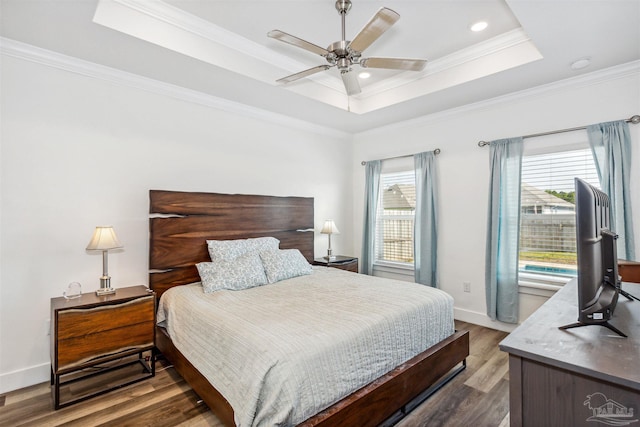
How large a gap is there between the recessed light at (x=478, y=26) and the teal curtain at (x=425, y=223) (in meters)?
1.60

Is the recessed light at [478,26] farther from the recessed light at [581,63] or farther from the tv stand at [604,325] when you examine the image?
the tv stand at [604,325]

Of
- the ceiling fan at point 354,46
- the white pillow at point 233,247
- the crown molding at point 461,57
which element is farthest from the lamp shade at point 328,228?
the ceiling fan at point 354,46

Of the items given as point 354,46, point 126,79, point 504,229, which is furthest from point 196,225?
point 504,229

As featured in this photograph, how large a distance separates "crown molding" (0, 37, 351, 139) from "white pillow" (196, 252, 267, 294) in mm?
1766

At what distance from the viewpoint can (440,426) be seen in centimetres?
196

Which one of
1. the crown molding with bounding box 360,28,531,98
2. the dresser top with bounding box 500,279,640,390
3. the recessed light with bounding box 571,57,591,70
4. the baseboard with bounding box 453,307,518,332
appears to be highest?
the crown molding with bounding box 360,28,531,98

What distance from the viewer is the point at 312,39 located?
110 inches

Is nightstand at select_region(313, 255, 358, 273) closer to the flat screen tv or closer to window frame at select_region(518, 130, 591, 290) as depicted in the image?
window frame at select_region(518, 130, 591, 290)

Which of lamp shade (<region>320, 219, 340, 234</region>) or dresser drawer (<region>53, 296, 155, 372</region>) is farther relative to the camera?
lamp shade (<region>320, 219, 340, 234</region>)

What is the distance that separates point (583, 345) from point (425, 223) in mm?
3019

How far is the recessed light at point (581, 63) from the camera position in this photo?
8.79 ft

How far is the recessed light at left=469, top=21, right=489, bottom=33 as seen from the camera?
2568 millimetres

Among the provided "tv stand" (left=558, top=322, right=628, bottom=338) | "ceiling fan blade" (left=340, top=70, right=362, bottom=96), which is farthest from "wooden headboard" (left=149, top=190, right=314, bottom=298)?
"tv stand" (left=558, top=322, right=628, bottom=338)

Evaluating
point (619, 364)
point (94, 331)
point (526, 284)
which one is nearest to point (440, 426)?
point (619, 364)
